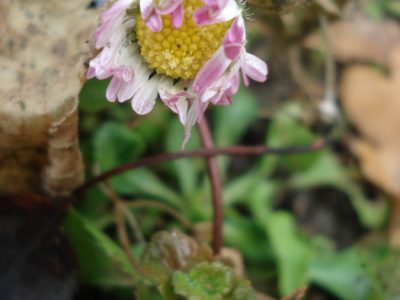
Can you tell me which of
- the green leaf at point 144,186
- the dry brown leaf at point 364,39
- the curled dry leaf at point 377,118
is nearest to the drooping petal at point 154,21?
the green leaf at point 144,186

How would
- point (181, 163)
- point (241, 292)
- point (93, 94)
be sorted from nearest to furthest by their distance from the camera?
point (241, 292)
point (93, 94)
point (181, 163)

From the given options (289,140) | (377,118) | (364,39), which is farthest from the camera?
(364,39)

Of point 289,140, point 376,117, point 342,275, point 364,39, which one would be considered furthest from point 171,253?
point 364,39

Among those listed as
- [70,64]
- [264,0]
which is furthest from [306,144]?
[70,64]

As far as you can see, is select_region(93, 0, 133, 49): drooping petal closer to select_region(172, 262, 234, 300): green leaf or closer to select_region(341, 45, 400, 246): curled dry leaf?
select_region(172, 262, 234, 300): green leaf

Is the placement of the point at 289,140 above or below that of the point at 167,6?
below

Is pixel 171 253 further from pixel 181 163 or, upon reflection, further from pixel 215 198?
pixel 181 163

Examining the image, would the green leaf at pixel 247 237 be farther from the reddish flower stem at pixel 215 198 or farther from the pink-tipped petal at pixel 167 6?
the pink-tipped petal at pixel 167 6
